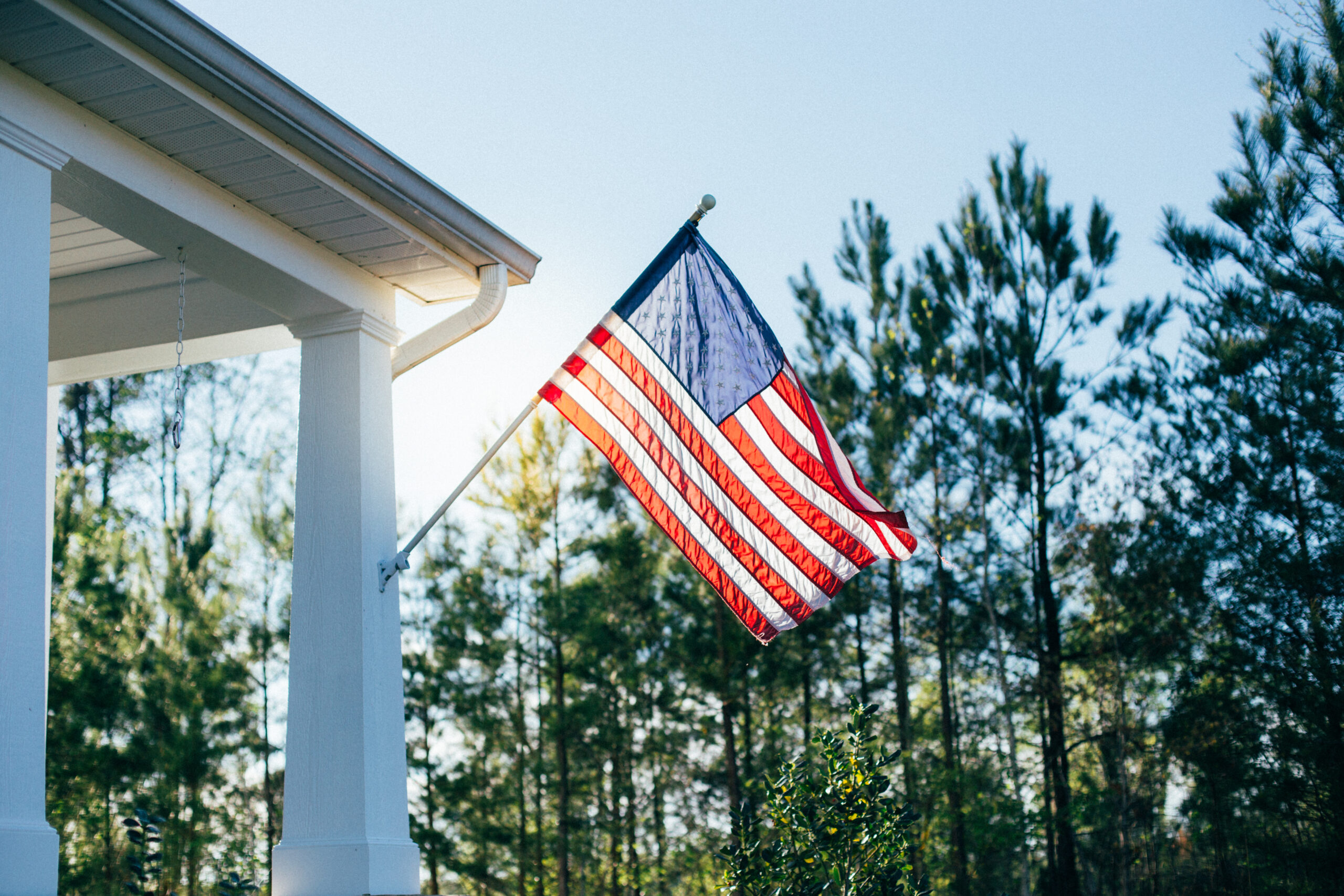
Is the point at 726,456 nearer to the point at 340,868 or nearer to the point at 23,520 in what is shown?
the point at 340,868

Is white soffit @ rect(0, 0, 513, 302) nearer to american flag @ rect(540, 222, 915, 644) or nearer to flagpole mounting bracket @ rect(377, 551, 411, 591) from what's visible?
american flag @ rect(540, 222, 915, 644)

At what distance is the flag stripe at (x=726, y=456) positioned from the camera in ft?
14.6

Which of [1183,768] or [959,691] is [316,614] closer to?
[1183,768]

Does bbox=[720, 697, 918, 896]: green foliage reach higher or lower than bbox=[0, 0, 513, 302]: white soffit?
lower

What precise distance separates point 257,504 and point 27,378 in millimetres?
12835

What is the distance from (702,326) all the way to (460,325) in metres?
1.08

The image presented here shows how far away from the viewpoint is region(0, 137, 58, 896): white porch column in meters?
3.09

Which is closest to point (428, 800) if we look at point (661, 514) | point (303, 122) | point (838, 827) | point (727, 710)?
point (727, 710)

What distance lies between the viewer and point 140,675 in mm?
13547

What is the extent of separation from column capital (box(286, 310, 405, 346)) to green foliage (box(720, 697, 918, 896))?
2.64m

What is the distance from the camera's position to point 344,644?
4.33 meters

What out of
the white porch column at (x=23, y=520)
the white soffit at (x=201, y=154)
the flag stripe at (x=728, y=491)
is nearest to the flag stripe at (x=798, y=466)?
the flag stripe at (x=728, y=491)

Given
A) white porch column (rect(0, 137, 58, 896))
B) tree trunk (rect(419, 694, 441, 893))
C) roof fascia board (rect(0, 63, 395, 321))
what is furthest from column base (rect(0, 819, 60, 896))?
tree trunk (rect(419, 694, 441, 893))

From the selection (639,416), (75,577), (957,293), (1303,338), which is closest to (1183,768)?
(1303,338)
